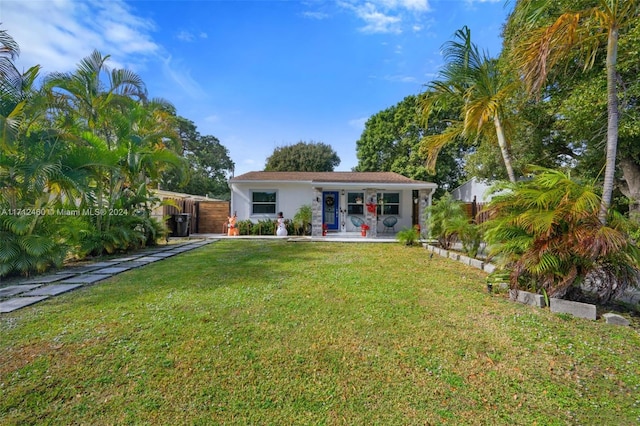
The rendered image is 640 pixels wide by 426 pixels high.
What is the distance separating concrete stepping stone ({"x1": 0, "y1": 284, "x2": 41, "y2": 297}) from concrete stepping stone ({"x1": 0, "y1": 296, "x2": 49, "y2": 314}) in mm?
415

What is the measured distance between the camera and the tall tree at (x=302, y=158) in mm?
30703

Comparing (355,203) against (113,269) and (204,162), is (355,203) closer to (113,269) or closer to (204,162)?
(113,269)

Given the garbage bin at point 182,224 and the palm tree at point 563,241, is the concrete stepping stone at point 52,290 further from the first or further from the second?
the garbage bin at point 182,224

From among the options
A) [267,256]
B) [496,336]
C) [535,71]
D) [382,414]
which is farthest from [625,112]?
[267,256]

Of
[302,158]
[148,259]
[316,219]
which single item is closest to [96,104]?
[148,259]

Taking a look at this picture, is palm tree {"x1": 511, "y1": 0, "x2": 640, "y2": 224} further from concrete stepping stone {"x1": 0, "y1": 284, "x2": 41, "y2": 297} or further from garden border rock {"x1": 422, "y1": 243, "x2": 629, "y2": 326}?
concrete stepping stone {"x1": 0, "y1": 284, "x2": 41, "y2": 297}

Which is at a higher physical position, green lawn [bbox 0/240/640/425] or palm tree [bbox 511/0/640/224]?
palm tree [bbox 511/0/640/224]

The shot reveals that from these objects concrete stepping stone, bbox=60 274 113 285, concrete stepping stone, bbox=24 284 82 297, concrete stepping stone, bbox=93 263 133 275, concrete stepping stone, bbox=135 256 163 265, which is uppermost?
concrete stepping stone, bbox=135 256 163 265

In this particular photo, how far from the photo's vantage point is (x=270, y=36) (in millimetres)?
10922

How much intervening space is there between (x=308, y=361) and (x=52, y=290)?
500 centimetres

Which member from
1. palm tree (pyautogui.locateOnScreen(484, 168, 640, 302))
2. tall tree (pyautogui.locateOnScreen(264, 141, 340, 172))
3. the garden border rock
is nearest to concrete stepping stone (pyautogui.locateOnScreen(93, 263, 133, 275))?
palm tree (pyautogui.locateOnScreen(484, 168, 640, 302))

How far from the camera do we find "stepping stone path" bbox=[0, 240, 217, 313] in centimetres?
439

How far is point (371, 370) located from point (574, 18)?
5.61 meters

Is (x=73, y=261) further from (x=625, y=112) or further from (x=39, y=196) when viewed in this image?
(x=625, y=112)
